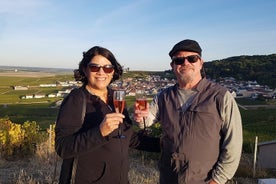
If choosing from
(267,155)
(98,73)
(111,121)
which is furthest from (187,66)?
(267,155)

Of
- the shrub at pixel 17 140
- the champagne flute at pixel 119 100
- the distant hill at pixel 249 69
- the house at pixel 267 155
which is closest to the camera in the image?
the champagne flute at pixel 119 100

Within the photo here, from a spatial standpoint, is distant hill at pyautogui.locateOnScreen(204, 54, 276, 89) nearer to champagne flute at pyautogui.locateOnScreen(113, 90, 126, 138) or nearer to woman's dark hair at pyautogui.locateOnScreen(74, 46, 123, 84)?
woman's dark hair at pyautogui.locateOnScreen(74, 46, 123, 84)

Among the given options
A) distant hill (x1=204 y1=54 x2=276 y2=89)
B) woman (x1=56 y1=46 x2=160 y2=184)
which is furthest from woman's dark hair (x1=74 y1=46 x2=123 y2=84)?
distant hill (x1=204 y1=54 x2=276 y2=89)

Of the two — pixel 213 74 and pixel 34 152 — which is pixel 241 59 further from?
pixel 34 152

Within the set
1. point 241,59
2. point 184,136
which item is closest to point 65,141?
point 184,136

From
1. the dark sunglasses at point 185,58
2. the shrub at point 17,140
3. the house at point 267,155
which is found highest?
the dark sunglasses at point 185,58

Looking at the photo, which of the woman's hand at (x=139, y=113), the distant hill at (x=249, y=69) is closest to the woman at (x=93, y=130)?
the woman's hand at (x=139, y=113)

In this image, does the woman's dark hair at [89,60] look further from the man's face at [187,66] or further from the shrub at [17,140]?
the shrub at [17,140]

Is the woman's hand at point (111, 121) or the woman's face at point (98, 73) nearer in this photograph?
the woman's hand at point (111, 121)
